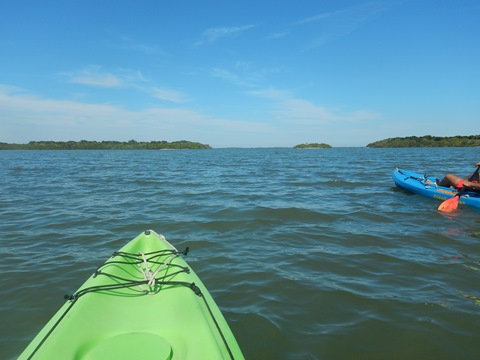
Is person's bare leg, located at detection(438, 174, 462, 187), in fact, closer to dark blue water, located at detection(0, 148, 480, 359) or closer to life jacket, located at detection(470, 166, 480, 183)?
life jacket, located at detection(470, 166, 480, 183)

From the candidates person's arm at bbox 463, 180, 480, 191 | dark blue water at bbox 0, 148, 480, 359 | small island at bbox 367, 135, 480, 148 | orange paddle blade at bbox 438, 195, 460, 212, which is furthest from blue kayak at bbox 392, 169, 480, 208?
small island at bbox 367, 135, 480, 148

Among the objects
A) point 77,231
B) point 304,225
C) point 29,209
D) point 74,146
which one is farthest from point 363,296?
A: point 74,146

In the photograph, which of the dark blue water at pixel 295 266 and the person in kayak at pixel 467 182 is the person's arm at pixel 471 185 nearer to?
the person in kayak at pixel 467 182

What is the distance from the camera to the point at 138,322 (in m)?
3.31

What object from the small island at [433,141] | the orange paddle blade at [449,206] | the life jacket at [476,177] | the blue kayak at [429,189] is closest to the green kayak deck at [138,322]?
the orange paddle blade at [449,206]

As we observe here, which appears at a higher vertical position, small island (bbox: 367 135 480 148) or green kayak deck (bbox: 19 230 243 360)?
small island (bbox: 367 135 480 148)

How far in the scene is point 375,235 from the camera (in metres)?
7.91

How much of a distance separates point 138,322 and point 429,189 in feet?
43.7

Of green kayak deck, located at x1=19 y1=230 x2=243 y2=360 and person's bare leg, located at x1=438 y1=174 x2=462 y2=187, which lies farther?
person's bare leg, located at x1=438 y1=174 x2=462 y2=187

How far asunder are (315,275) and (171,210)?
263 inches

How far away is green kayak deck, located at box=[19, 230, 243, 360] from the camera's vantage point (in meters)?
2.71

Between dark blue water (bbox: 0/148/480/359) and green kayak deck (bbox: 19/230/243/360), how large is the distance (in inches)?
35.9

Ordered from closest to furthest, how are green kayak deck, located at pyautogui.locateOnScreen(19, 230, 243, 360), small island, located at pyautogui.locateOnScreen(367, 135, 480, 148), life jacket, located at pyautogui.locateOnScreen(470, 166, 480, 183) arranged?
green kayak deck, located at pyautogui.locateOnScreen(19, 230, 243, 360)
life jacket, located at pyautogui.locateOnScreen(470, 166, 480, 183)
small island, located at pyautogui.locateOnScreen(367, 135, 480, 148)

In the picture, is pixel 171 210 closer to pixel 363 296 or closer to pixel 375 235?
pixel 375 235
